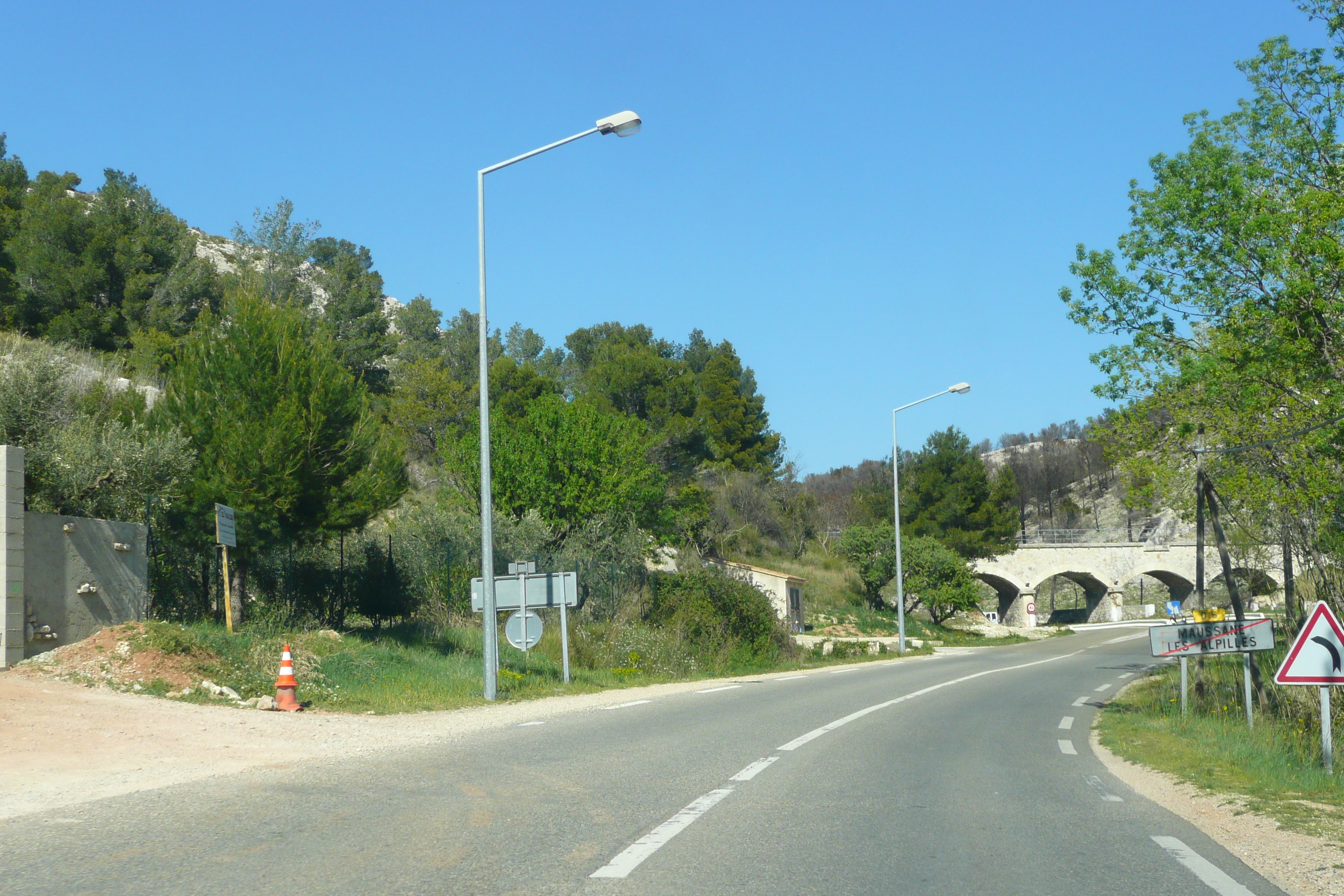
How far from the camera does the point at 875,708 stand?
16906 mm

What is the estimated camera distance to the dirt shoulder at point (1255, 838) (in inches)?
240

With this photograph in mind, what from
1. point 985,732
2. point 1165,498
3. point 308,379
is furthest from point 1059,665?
point 308,379

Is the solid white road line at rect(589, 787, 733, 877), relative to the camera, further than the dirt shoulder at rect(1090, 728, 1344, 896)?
No

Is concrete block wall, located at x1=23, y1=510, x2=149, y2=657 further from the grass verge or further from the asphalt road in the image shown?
the asphalt road

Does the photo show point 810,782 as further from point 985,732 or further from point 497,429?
point 497,429

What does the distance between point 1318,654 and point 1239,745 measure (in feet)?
6.42

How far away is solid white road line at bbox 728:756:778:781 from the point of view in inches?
369

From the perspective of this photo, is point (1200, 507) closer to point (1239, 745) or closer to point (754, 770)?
point (1239, 745)

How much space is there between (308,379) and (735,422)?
175ft

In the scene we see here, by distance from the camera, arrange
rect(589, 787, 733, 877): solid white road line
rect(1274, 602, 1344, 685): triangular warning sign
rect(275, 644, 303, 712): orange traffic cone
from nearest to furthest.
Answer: rect(589, 787, 733, 877): solid white road line
rect(1274, 602, 1344, 685): triangular warning sign
rect(275, 644, 303, 712): orange traffic cone

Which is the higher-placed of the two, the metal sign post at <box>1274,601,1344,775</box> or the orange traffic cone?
the metal sign post at <box>1274,601,1344,775</box>

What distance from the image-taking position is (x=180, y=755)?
10.5 meters

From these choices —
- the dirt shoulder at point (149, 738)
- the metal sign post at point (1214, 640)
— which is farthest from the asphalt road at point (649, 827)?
the metal sign post at point (1214, 640)

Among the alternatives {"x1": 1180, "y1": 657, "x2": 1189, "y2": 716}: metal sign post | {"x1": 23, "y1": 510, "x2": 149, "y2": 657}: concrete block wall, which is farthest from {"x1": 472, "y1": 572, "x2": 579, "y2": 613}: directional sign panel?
{"x1": 1180, "y1": 657, "x2": 1189, "y2": 716}: metal sign post
